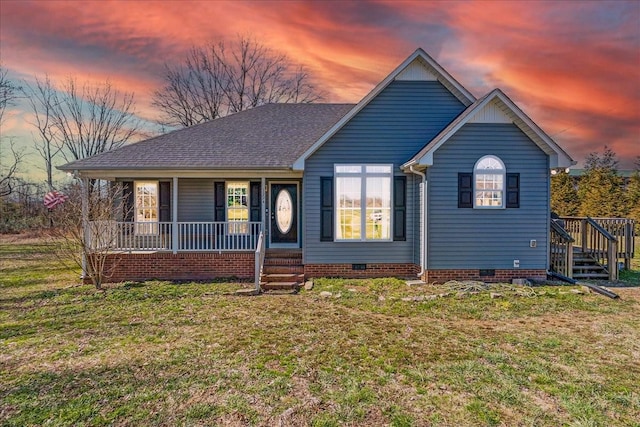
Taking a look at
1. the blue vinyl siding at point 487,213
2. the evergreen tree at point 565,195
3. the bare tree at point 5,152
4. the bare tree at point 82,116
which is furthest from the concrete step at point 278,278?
the bare tree at point 82,116

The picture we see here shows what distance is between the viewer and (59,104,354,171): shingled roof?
10.2m

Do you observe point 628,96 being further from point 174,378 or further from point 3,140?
point 3,140

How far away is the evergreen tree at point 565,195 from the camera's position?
23.9m

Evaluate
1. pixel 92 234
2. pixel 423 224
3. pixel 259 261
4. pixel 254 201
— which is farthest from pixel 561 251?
pixel 92 234

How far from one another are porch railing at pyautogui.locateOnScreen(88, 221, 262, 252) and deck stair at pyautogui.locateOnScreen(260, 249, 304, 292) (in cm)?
78

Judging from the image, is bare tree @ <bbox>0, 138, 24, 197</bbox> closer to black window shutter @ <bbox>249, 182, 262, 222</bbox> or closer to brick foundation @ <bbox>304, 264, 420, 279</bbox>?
black window shutter @ <bbox>249, 182, 262, 222</bbox>

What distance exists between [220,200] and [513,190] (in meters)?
8.96

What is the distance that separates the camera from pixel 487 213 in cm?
933

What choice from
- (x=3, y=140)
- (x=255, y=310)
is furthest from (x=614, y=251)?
(x=3, y=140)

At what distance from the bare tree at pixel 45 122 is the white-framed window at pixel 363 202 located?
31.8 m

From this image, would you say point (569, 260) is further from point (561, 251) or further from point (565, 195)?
point (565, 195)

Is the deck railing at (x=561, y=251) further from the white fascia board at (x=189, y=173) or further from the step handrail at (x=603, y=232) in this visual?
the white fascia board at (x=189, y=173)

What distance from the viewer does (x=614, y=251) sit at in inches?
383

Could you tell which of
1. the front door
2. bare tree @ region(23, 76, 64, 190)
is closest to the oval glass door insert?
the front door
